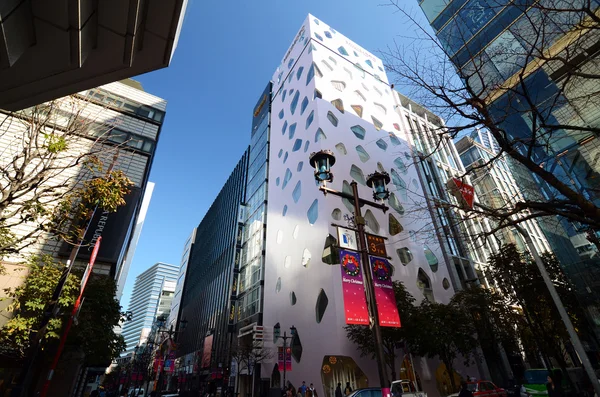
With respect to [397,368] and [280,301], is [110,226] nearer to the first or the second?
[280,301]

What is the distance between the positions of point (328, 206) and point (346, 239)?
659 inches

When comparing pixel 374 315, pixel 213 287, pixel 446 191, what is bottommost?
pixel 374 315

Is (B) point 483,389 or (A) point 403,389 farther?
(B) point 483,389

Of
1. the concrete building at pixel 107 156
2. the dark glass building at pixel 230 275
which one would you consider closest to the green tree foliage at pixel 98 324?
the concrete building at pixel 107 156

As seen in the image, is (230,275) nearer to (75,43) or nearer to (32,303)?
(32,303)

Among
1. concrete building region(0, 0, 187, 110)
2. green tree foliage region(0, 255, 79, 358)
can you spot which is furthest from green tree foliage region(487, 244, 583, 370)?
green tree foliage region(0, 255, 79, 358)

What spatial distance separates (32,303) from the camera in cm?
1247

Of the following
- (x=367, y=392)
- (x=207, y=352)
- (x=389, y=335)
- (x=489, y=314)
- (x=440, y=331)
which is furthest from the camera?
(x=207, y=352)

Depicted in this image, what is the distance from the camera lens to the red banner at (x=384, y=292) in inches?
285

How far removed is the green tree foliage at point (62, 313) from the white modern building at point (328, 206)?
523 inches

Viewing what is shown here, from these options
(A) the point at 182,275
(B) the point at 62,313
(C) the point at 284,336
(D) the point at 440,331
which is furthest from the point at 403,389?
(A) the point at 182,275

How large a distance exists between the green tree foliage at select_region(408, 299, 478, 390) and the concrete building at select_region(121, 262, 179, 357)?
420 ft

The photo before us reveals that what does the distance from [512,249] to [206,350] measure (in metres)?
46.2

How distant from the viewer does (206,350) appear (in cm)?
4800
